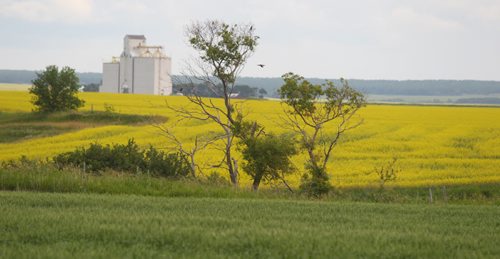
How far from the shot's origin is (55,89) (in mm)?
57781

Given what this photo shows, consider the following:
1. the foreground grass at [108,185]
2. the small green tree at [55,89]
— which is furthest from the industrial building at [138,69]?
the foreground grass at [108,185]

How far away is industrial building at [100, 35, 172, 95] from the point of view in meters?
106

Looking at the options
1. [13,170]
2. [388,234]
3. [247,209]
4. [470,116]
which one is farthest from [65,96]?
[388,234]

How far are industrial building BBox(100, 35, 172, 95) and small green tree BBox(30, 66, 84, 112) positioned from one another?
150ft

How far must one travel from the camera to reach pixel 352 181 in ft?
97.4

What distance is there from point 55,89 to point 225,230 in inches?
1923

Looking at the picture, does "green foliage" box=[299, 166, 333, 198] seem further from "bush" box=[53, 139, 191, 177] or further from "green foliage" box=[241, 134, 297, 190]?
"bush" box=[53, 139, 191, 177]

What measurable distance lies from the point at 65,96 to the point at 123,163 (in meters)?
35.9

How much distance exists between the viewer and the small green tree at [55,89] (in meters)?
57.5

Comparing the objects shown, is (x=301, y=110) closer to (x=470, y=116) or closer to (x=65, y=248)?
(x=65, y=248)

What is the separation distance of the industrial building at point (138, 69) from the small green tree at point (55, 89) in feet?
150

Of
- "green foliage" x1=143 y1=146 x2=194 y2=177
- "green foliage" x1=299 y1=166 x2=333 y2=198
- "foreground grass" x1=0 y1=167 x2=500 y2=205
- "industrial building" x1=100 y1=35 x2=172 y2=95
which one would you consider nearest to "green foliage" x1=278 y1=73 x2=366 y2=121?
"green foliage" x1=299 y1=166 x2=333 y2=198

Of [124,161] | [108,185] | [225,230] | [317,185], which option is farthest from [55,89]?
[225,230]

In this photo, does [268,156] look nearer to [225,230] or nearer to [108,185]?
[108,185]
